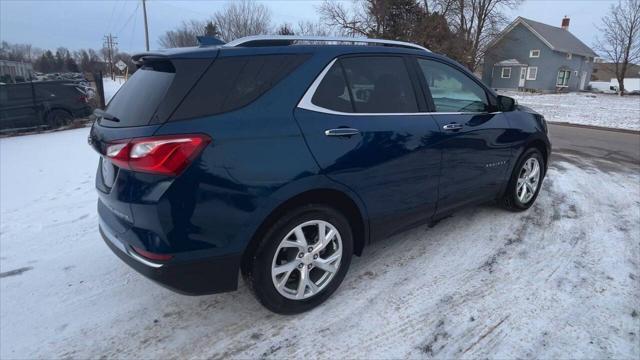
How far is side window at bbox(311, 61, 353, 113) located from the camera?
8.45 ft

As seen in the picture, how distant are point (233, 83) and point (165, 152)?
57 centimetres

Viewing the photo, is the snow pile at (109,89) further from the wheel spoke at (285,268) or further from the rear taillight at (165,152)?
the wheel spoke at (285,268)

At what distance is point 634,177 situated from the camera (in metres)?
6.34

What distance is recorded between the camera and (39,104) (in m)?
12.0

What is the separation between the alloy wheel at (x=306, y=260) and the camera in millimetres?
2516

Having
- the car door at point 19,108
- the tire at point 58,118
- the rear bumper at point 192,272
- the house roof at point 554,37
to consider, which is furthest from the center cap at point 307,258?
the house roof at point 554,37

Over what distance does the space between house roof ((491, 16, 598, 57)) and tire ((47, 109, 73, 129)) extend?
38.4 metres

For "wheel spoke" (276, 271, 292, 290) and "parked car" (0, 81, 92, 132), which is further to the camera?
"parked car" (0, 81, 92, 132)

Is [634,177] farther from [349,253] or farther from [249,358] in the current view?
[249,358]

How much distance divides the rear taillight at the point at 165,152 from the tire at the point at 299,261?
67 cm

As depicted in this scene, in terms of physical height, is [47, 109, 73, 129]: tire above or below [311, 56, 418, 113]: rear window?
below

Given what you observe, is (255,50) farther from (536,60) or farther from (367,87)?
(536,60)

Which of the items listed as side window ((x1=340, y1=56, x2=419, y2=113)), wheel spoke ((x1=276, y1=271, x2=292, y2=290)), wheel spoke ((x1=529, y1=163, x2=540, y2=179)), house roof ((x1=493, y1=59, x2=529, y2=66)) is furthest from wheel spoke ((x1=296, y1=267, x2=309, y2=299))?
house roof ((x1=493, y1=59, x2=529, y2=66))

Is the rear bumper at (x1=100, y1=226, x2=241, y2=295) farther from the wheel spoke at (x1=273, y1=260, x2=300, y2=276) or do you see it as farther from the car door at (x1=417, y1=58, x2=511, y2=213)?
the car door at (x1=417, y1=58, x2=511, y2=213)
